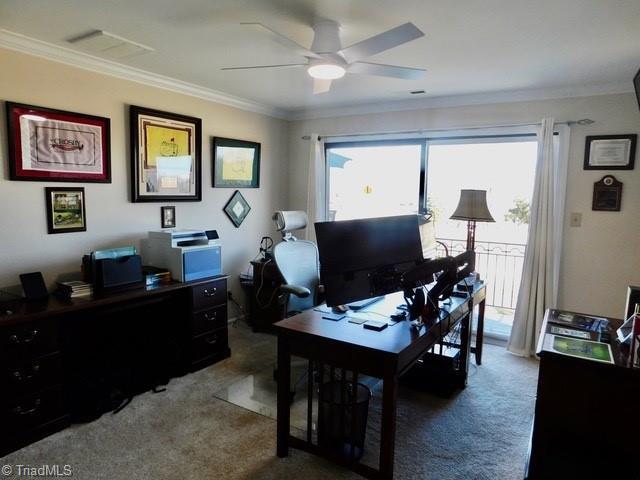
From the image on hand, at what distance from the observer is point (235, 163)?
4145 millimetres

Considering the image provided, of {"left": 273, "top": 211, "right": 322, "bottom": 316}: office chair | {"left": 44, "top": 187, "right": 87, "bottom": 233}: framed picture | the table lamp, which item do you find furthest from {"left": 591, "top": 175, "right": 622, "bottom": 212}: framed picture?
{"left": 44, "top": 187, "right": 87, "bottom": 233}: framed picture

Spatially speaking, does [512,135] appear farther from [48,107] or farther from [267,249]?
[48,107]

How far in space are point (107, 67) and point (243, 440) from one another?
107 inches

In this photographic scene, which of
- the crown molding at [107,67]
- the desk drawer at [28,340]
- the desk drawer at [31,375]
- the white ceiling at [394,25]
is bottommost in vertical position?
the desk drawer at [31,375]

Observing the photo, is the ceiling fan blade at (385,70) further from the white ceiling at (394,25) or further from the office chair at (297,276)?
the office chair at (297,276)

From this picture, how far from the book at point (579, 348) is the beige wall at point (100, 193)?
2.99 meters

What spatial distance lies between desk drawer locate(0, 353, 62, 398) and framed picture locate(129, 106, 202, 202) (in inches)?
54.3

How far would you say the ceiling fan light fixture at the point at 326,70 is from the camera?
220cm

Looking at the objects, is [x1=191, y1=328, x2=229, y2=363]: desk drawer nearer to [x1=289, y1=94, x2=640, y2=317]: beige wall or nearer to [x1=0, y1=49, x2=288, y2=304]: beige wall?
[x1=0, y1=49, x2=288, y2=304]: beige wall

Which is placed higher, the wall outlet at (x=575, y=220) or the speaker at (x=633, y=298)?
the wall outlet at (x=575, y=220)

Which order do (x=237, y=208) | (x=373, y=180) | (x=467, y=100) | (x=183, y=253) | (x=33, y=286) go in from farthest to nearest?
1. (x=373, y=180)
2. (x=237, y=208)
3. (x=467, y=100)
4. (x=183, y=253)
5. (x=33, y=286)

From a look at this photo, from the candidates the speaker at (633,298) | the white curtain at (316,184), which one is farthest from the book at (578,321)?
the white curtain at (316,184)

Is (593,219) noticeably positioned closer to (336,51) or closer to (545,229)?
(545,229)

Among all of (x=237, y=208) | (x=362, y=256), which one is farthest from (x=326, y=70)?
(x=237, y=208)
